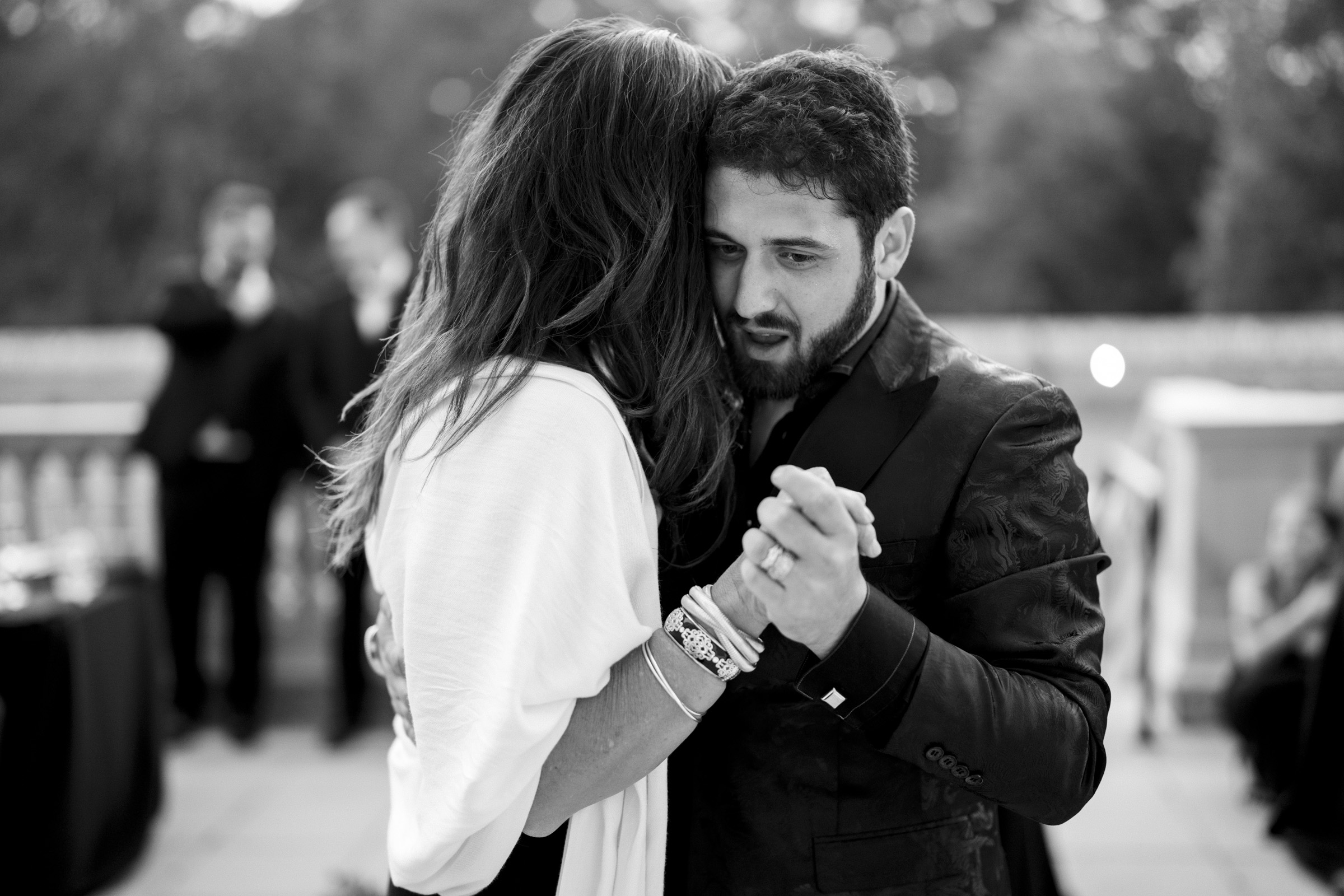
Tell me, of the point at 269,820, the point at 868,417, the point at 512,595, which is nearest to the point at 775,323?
the point at 868,417

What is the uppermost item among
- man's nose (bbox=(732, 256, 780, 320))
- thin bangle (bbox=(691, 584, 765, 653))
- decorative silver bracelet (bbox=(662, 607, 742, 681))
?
man's nose (bbox=(732, 256, 780, 320))

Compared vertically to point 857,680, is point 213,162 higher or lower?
lower

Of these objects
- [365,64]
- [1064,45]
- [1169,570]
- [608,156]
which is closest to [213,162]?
[365,64]

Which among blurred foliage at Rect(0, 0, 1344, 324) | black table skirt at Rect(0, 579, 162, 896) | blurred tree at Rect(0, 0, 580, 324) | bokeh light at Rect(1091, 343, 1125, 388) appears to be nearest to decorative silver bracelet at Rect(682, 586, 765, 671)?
black table skirt at Rect(0, 579, 162, 896)

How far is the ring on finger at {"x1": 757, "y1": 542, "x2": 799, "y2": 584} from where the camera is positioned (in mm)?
1445

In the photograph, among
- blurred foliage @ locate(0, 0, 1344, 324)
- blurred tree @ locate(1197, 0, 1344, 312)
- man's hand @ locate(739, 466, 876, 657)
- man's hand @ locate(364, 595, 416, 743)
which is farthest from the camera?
blurred foliage @ locate(0, 0, 1344, 324)

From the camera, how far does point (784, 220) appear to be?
1775 mm

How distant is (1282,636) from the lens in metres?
4.79

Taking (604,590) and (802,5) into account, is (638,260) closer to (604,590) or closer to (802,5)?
(604,590)

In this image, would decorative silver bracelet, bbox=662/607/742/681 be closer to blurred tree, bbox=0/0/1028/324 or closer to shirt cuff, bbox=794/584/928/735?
shirt cuff, bbox=794/584/928/735

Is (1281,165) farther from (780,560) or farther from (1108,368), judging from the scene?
(780,560)

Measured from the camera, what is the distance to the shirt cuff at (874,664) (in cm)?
155

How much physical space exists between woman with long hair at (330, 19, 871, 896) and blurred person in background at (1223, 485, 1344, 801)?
12.4 ft

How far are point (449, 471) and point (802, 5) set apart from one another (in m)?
38.2
